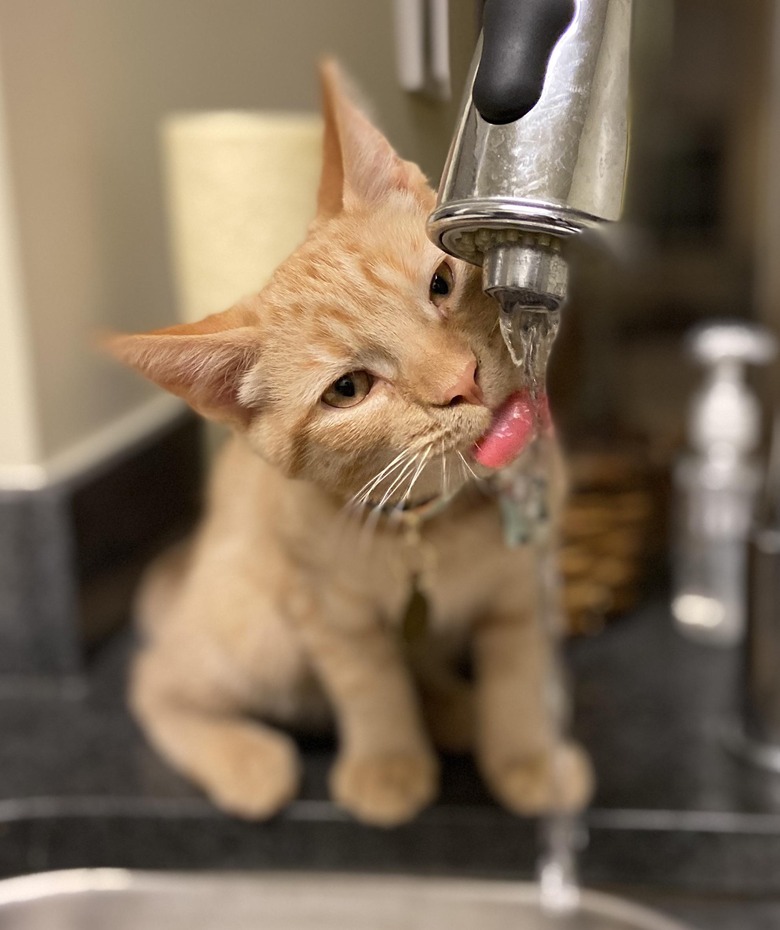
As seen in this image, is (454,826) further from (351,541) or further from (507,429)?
(507,429)

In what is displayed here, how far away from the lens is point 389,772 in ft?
2.42

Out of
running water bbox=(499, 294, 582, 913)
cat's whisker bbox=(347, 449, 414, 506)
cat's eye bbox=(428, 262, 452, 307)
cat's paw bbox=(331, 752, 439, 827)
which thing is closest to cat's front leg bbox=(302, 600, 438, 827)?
cat's paw bbox=(331, 752, 439, 827)

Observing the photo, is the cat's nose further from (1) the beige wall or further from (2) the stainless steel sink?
(2) the stainless steel sink

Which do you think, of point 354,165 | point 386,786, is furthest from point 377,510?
point 386,786

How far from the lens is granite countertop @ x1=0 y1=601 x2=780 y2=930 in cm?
71

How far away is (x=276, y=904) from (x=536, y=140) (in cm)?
63

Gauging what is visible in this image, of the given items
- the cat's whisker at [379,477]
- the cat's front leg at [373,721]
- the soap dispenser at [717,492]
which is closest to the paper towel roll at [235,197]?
the cat's whisker at [379,477]

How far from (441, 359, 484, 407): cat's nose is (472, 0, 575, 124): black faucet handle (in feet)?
0.38

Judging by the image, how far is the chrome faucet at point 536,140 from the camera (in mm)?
→ 359

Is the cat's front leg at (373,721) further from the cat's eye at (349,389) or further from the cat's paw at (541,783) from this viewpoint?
the cat's eye at (349,389)

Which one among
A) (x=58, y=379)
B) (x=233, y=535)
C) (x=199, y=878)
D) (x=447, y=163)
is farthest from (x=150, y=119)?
(x=199, y=878)

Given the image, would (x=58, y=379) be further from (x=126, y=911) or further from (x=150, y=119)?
(x=126, y=911)

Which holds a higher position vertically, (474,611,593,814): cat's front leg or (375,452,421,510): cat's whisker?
(375,452,421,510): cat's whisker

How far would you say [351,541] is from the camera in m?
0.64
